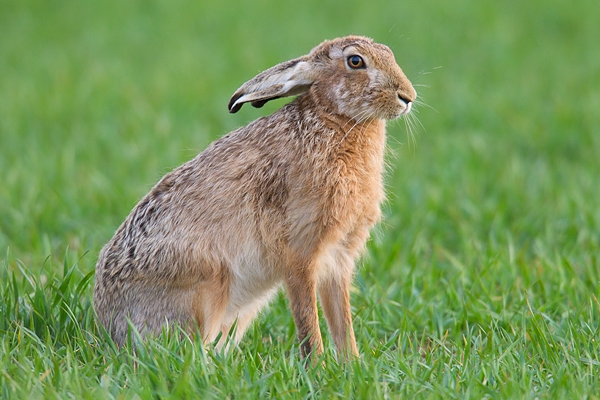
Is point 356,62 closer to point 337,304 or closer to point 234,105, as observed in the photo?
point 234,105

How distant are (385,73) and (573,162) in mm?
4188

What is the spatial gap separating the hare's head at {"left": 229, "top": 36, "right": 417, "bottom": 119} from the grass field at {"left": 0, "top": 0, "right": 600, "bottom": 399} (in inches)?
6.8

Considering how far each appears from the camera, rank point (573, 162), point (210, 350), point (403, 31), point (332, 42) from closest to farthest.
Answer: point (210, 350) → point (332, 42) → point (573, 162) → point (403, 31)

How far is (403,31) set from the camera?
12.0 m

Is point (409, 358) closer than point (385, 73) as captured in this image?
Yes

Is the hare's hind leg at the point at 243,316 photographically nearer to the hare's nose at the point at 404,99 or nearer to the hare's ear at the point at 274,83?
the hare's ear at the point at 274,83

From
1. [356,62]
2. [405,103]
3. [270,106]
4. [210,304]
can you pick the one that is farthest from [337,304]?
A: [270,106]

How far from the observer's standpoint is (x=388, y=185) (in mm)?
6074

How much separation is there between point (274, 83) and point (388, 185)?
225 cm

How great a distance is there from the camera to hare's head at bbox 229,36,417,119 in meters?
3.95

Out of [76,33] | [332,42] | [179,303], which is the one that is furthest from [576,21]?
[179,303]

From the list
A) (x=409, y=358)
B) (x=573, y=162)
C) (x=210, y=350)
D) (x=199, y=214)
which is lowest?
(x=573, y=162)

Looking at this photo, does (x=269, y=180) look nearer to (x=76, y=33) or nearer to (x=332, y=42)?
(x=332, y=42)

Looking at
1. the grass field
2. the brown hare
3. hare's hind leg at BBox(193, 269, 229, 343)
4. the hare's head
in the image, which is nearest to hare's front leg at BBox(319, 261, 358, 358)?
the brown hare
